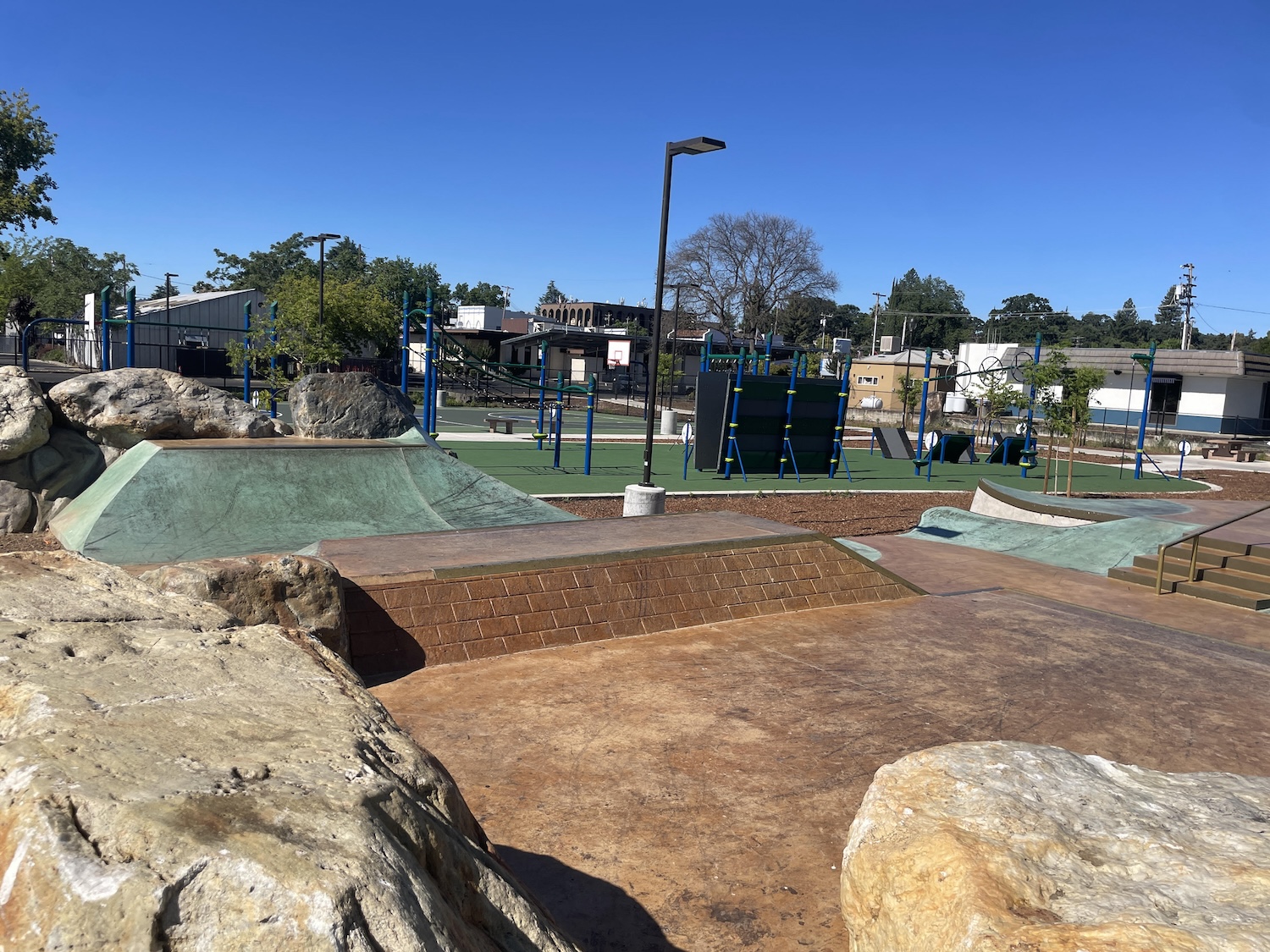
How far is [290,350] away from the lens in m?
23.6

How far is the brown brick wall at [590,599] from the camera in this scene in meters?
6.80

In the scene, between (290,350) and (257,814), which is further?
(290,350)

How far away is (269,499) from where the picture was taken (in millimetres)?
10008

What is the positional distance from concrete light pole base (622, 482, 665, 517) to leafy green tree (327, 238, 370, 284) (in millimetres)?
68088

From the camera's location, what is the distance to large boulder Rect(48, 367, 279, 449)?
1098 cm

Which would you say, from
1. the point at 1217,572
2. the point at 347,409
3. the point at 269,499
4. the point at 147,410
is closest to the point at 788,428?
the point at 1217,572

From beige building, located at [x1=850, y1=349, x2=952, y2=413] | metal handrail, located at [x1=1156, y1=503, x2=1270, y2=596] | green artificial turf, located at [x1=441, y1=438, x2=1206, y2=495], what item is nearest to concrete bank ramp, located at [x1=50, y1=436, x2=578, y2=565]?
green artificial turf, located at [x1=441, y1=438, x2=1206, y2=495]

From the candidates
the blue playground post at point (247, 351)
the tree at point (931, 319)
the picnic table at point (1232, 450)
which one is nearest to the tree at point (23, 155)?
the blue playground post at point (247, 351)

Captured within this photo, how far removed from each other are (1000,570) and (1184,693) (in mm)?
4781

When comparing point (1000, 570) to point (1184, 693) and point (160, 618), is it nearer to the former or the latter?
point (1184, 693)

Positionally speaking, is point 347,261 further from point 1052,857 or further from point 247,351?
point 1052,857

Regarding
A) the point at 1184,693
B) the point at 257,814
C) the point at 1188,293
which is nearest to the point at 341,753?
the point at 257,814

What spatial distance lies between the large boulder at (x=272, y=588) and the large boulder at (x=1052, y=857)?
400cm

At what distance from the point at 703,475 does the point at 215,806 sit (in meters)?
19.2
